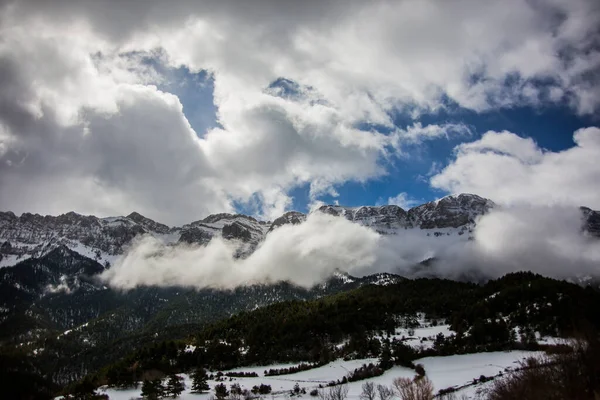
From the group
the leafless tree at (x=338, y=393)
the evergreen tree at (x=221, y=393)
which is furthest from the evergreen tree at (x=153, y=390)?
the leafless tree at (x=338, y=393)

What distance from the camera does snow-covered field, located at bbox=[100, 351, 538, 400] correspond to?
85.2 metres

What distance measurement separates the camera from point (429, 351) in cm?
11275

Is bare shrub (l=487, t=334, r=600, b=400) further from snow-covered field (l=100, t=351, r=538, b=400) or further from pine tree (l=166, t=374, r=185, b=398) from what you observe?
pine tree (l=166, t=374, r=185, b=398)

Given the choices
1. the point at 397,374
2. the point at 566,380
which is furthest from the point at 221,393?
the point at 566,380

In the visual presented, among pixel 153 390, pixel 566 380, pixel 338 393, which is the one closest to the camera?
pixel 566 380

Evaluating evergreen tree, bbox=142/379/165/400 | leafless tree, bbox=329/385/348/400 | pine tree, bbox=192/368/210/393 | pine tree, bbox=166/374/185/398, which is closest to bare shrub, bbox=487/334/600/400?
leafless tree, bbox=329/385/348/400

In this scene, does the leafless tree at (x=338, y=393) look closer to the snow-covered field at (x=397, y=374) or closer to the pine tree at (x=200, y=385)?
the snow-covered field at (x=397, y=374)

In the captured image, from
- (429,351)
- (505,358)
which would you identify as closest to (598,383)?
(505,358)

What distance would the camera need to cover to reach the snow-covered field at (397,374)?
85188 millimetres

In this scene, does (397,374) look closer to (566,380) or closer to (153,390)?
(566,380)

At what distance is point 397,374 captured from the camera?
95688 millimetres

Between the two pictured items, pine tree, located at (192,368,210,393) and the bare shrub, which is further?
pine tree, located at (192,368,210,393)

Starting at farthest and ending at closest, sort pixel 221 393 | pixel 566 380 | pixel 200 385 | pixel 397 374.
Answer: pixel 397 374, pixel 200 385, pixel 221 393, pixel 566 380

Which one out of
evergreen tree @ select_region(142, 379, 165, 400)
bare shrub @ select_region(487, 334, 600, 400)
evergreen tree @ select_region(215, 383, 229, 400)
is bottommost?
evergreen tree @ select_region(215, 383, 229, 400)
